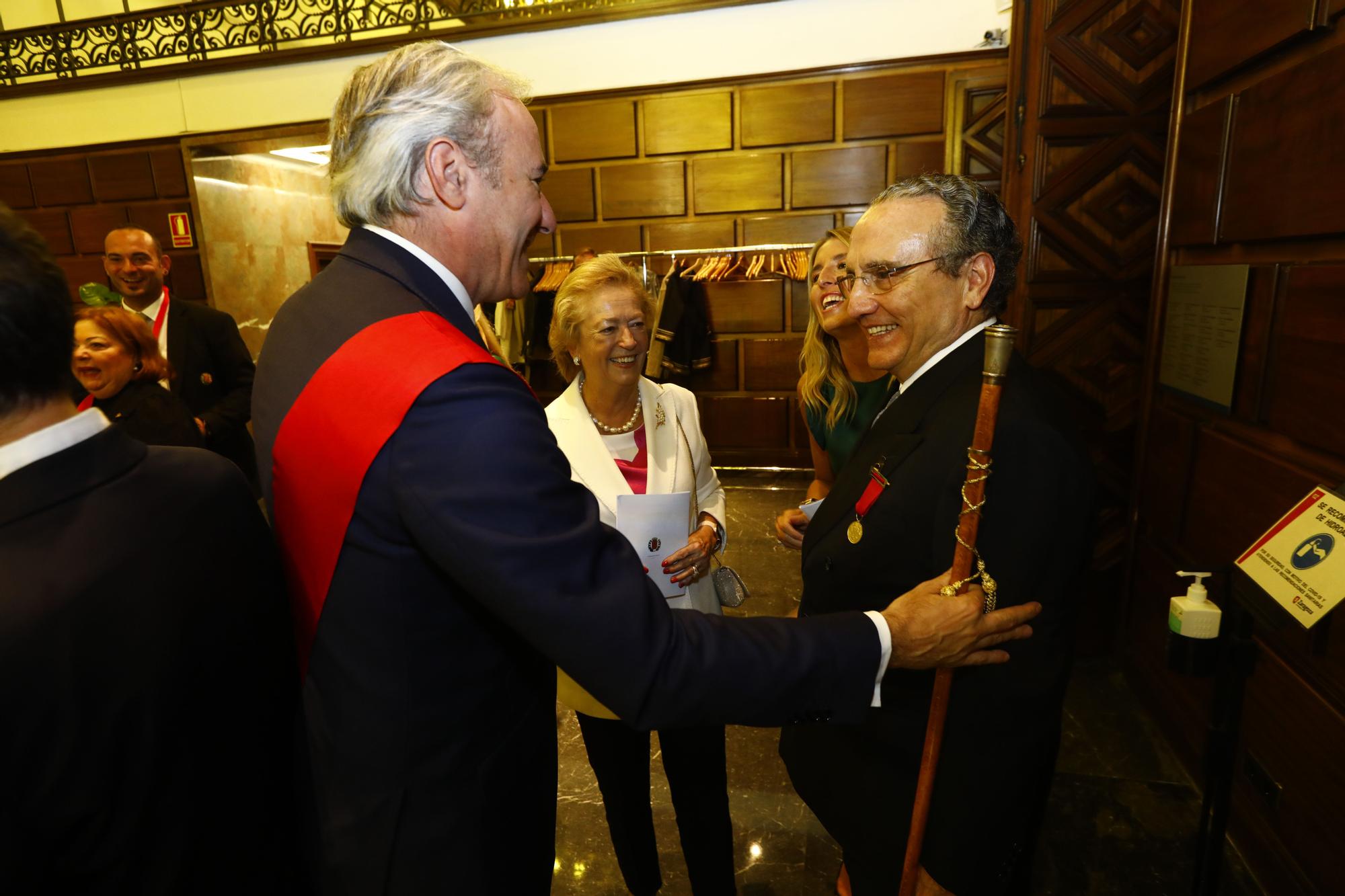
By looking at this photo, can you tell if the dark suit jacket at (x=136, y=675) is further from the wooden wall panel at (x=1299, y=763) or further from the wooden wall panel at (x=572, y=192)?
the wooden wall panel at (x=572, y=192)

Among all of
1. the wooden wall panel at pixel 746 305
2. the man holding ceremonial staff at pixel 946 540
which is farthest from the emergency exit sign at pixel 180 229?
the man holding ceremonial staff at pixel 946 540

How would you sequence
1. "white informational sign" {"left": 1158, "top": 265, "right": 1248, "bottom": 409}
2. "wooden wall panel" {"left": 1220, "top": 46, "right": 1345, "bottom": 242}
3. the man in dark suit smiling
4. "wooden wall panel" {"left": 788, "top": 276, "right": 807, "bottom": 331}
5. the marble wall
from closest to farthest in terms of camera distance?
"wooden wall panel" {"left": 1220, "top": 46, "right": 1345, "bottom": 242} < "white informational sign" {"left": 1158, "top": 265, "right": 1248, "bottom": 409} < the man in dark suit smiling < "wooden wall panel" {"left": 788, "top": 276, "right": 807, "bottom": 331} < the marble wall

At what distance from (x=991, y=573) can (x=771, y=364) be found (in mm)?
5025

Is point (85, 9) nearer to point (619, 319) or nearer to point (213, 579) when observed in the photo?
point (619, 319)

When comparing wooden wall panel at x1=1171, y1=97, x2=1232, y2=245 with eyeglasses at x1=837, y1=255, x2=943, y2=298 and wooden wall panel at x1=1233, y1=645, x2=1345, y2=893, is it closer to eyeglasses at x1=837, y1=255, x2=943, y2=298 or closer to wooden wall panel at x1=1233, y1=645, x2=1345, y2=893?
wooden wall panel at x1=1233, y1=645, x2=1345, y2=893

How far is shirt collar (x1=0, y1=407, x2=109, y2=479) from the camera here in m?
0.70

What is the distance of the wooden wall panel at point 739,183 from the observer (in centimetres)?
564

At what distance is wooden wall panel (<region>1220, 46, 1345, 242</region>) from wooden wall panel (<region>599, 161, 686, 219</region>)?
4.26m

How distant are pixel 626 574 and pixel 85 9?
873 centimetres

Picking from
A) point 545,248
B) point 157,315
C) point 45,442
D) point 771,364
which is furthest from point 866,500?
point 545,248

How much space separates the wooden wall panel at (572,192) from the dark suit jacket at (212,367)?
10.3ft

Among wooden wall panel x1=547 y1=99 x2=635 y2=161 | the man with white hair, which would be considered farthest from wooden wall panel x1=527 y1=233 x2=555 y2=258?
the man with white hair

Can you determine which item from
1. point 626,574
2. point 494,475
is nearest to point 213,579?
point 494,475

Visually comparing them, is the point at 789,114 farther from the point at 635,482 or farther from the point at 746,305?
the point at 635,482
